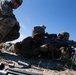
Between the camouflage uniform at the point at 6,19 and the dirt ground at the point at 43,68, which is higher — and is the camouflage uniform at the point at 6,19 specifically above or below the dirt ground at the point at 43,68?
above

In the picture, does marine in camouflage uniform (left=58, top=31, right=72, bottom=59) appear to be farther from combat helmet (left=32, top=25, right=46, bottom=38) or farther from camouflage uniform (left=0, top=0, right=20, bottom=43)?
camouflage uniform (left=0, top=0, right=20, bottom=43)

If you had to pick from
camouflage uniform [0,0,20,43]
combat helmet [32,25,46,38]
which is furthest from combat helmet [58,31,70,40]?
camouflage uniform [0,0,20,43]

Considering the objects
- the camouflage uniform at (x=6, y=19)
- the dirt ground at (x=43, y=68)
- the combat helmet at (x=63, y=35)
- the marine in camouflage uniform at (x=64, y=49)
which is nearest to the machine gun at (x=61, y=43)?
the marine in camouflage uniform at (x=64, y=49)

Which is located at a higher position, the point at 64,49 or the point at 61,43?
the point at 61,43

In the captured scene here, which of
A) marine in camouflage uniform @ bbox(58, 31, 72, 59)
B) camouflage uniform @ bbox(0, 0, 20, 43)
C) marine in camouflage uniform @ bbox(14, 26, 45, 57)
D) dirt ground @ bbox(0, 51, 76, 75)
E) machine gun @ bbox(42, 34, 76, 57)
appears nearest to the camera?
dirt ground @ bbox(0, 51, 76, 75)

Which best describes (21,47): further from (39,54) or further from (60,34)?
(60,34)

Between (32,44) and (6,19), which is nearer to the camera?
(6,19)

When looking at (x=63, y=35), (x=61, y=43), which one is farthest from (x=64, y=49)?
(x=63, y=35)

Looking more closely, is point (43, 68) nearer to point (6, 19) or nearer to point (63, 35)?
point (6, 19)

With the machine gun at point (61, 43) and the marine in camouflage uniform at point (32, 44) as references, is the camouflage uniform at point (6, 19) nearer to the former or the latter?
→ the marine in camouflage uniform at point (32, 44)

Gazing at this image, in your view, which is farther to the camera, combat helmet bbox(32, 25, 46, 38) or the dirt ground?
combat helmet bbox(32, 25, 46, 38)

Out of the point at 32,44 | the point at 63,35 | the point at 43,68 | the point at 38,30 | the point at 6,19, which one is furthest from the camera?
the point at 63,35

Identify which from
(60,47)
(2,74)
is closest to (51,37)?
(60,47)

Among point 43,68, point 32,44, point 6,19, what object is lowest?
point 43,68
